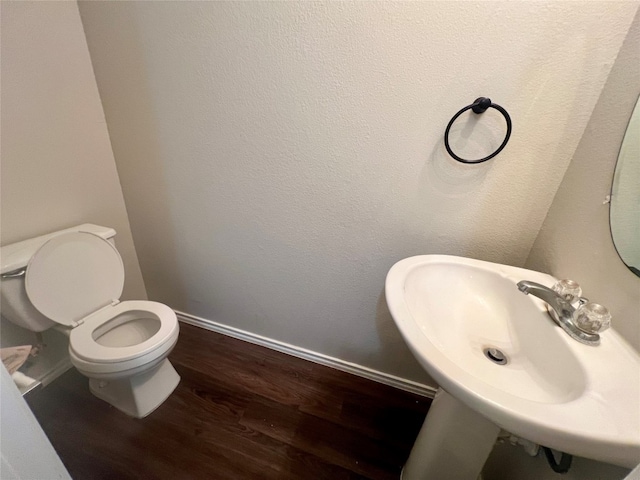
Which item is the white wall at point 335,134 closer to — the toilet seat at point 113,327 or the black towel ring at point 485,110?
the black towel ring at point 485,110

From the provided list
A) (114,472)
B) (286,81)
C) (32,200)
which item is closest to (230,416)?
(114,472)

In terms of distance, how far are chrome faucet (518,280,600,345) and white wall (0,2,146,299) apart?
1851mm

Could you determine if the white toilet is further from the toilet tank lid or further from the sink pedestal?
the sink pedestal

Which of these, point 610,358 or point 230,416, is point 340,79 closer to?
point 610,358

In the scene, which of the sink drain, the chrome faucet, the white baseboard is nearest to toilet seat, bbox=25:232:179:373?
the white baseboard

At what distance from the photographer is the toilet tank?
1.06 metres

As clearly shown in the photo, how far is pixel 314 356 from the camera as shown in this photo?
1.60m

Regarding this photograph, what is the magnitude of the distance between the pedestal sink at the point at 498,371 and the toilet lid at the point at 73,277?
1.33 m

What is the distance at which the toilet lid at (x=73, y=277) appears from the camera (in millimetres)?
1146

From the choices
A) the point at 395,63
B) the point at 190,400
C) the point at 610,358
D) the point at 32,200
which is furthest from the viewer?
the point at 190,400

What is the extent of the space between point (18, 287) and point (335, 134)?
1365 mm

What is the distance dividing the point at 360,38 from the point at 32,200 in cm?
147

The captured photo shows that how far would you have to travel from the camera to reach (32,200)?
3.98ft

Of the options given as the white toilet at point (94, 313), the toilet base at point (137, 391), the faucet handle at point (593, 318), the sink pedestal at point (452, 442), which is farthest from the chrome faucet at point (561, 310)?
the toilet base at point (137, 391)
